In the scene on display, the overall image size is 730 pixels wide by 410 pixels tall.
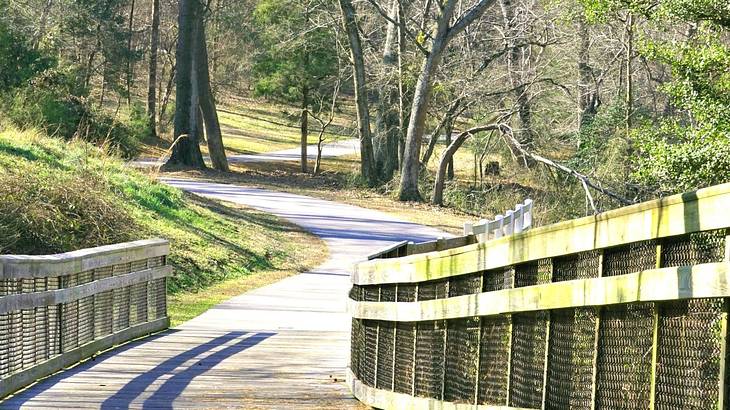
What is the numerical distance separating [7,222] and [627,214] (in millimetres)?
15058

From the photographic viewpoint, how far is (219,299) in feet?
67.1

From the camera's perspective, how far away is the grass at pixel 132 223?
770 inches

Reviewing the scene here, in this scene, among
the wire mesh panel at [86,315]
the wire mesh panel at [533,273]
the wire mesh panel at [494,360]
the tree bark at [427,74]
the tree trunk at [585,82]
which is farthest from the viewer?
the tree trunk at [585,82]

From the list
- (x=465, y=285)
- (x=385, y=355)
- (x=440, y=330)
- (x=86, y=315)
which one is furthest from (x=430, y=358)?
(x=86, y=315)

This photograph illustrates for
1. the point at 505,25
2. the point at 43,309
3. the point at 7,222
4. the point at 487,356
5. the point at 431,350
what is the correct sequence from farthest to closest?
the point at 505,25, the point at 7,222, the point at 43,309, the point at 431,350, the point at 487,356

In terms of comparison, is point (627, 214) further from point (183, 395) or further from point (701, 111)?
point (701, 111)

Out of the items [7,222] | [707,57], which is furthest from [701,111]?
[7,222]

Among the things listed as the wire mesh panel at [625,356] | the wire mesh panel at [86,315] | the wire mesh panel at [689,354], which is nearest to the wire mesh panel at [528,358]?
the wire mesh panel at [625,356]

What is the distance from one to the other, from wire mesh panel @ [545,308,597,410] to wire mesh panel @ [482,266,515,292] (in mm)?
641

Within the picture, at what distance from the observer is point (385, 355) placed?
9625mm

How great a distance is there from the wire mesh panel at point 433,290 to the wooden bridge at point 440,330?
0.02m

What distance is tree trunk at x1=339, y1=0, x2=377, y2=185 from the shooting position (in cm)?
4512

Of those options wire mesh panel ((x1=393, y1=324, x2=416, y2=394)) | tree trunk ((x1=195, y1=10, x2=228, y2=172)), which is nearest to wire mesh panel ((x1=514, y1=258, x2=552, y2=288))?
wire mesh panel ((x1=393, y1=324, x2=416, y2=394))

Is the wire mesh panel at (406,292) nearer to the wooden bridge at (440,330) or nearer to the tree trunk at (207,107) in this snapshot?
the wooden bridge at (440,330)
